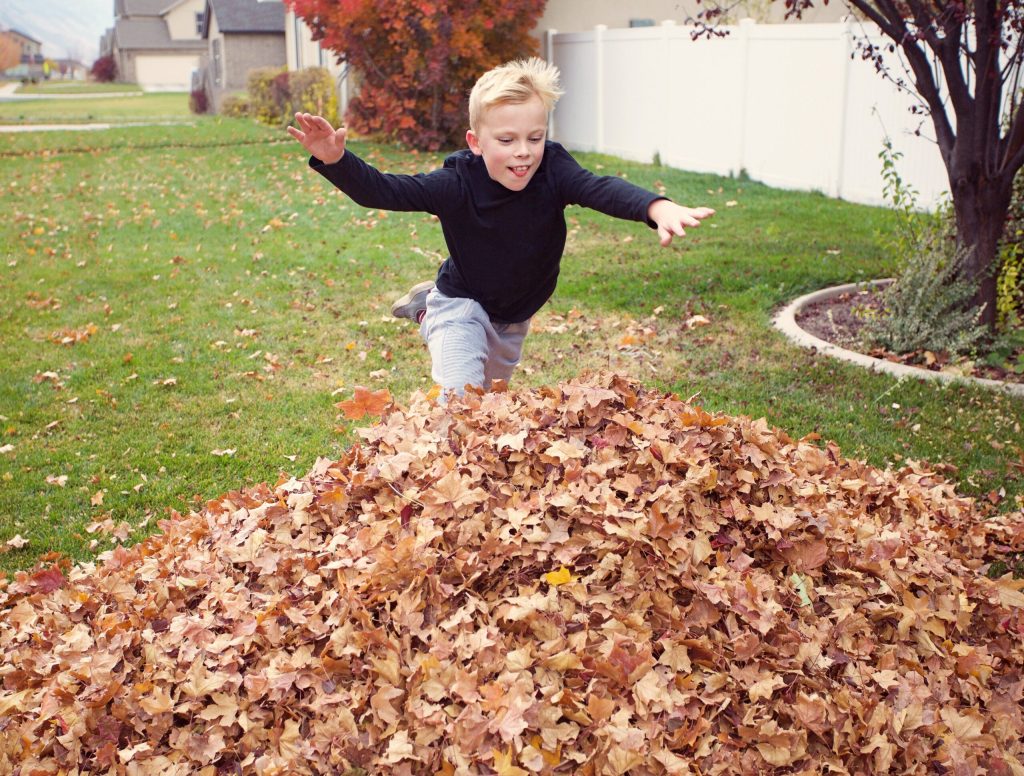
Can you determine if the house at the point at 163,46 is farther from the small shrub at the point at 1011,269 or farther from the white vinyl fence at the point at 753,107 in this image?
the small shrub at the point at 1011,269

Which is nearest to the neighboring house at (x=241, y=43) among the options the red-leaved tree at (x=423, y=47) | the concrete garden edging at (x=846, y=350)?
the red-leaved tree at (x=423, y=47)

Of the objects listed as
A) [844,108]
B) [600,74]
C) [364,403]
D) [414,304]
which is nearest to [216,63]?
[600,74]

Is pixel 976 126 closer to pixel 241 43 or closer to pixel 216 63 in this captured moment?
pixel 241 43

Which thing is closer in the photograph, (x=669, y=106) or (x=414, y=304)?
(x=414, y=304)

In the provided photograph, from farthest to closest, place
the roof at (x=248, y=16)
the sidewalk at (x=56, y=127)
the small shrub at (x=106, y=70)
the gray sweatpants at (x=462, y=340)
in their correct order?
the small shrub at (x=106, y=70), the roof at (x=248, y=16), the sidewalk at (x=56, y=127), the gray sweatpants at (x=462, y=340)

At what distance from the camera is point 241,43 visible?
1492 inches

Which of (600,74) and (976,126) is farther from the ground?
(600,74)

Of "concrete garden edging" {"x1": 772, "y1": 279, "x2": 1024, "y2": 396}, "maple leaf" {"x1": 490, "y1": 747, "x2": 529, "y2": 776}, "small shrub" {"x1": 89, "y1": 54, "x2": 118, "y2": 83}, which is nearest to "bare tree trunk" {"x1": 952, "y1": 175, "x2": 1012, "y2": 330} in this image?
"concrete garden edging" {"x1": 772, "y1": 279, "x2": 1024, "y2": 396}

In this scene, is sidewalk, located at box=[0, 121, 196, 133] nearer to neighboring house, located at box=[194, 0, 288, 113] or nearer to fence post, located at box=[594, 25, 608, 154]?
neighboring house, located at box=[194, 0, 288, 113]

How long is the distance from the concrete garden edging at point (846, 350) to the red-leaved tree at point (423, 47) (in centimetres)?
1020

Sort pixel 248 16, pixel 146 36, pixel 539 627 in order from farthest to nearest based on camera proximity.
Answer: pixel 146 36, pixel 248 16, pixel 539 627

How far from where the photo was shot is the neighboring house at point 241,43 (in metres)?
37.5

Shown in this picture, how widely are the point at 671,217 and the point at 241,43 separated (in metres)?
39.0

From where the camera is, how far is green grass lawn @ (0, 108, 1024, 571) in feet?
15.4
